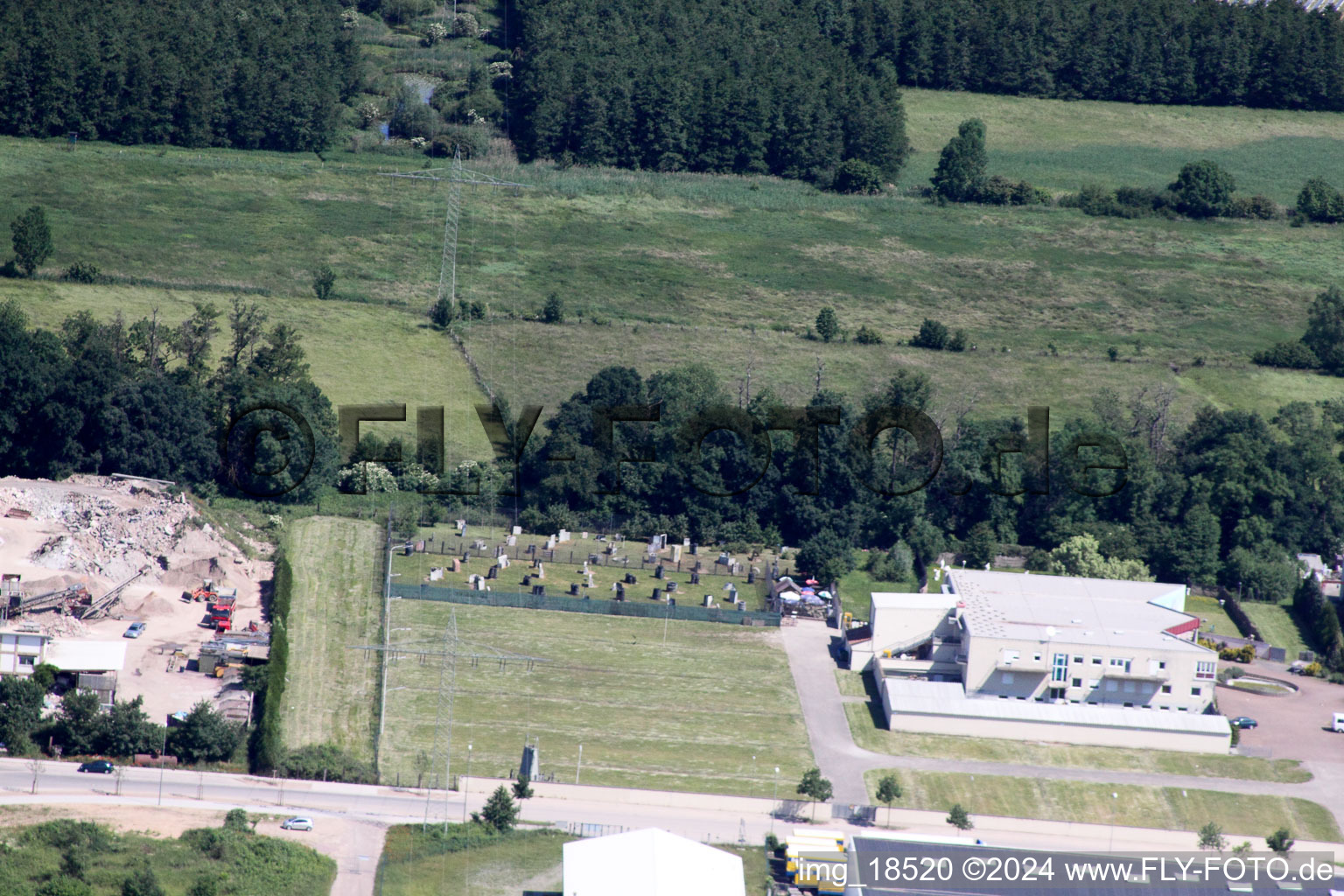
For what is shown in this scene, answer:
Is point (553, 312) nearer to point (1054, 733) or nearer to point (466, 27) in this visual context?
point (1054, 733)

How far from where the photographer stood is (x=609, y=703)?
76.1 meters

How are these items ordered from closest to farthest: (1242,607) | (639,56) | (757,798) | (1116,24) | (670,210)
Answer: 1. (757,798)
2. (1242,607)
3. (670,210)
4. (639,56)
5. (1116,24)

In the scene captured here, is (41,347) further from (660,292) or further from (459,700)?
(660,292)

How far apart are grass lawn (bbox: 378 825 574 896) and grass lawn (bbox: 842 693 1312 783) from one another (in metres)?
15.2

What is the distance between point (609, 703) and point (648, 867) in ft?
53.8

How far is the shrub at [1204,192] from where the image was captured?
138 meters

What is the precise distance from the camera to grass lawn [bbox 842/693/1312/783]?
7388 centimetres

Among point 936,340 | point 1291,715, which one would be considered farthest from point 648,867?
point 936,340

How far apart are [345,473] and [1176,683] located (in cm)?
3832

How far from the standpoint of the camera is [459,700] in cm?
7475

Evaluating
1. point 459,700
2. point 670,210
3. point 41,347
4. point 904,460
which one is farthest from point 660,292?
point 459,700

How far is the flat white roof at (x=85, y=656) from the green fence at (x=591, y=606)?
13.9m

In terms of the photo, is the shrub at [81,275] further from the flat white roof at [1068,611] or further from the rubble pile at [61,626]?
the flat white roof at [1068,611]

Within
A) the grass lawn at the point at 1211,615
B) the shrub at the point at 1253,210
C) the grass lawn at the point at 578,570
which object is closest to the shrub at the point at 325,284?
the grass lawn at the point at 578,570
